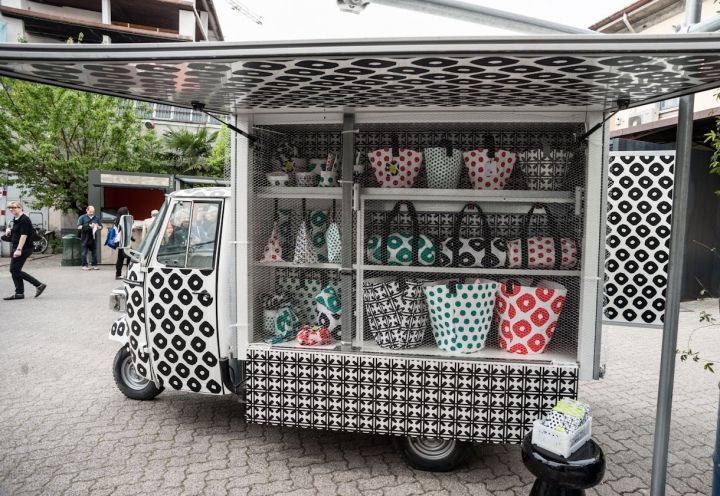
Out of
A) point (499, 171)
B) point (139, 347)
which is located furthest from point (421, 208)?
point (139, 347)

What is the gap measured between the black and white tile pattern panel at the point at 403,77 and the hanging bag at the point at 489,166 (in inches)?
18.6

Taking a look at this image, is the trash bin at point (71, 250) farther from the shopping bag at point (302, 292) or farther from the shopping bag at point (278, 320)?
the shopping bag at point (278, 320)

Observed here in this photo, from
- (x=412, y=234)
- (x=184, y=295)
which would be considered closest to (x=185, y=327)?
(x=184, y=295)

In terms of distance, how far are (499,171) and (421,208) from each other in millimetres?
594

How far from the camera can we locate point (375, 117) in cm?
333

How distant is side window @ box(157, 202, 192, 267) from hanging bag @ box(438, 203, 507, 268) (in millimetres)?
2020

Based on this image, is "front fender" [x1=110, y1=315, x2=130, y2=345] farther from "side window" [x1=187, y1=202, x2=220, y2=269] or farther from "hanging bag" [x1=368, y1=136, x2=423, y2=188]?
"hanging bag" [x1=368, y1=136, x2=423, y2=188]

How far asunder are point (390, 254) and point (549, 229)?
3.72 ft

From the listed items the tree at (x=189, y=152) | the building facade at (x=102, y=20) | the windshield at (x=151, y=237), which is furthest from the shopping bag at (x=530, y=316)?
the building facade at (x=102, y=20)

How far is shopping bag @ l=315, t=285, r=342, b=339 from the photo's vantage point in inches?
147

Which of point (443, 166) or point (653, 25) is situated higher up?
point (653, 25)

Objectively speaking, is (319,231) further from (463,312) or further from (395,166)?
(463,312)

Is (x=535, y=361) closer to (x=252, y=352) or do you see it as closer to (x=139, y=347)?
(x=252, y=352)

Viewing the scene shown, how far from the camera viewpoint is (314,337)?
3.59 m
